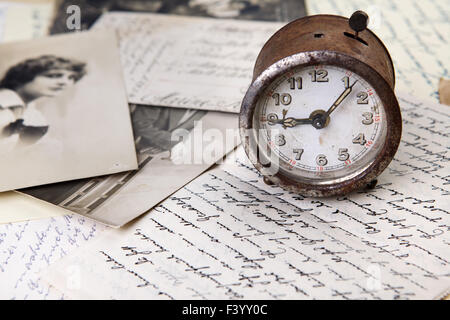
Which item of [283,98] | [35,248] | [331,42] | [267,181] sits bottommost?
[35,248]

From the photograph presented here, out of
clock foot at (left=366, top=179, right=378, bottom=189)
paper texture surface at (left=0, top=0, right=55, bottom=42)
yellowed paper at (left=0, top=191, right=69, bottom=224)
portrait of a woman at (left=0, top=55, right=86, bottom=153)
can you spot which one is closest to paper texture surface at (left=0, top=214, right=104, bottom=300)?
yellowed paper at (left=0, top=191, right=69, bottom=224)

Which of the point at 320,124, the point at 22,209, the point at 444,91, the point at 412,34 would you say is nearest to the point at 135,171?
the point at 22,209

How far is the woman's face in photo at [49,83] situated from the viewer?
1.88m

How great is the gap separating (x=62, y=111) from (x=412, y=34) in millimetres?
1281

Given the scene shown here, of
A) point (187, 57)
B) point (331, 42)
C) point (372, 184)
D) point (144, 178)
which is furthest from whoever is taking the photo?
point (187, 57)

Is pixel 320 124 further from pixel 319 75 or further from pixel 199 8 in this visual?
pixel 199 8

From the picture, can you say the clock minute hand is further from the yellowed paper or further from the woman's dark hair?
the woman's dark hair

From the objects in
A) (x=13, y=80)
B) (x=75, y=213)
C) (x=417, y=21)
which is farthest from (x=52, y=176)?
(x=417, y=21)

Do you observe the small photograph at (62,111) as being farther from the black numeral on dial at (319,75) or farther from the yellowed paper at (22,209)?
the black numeral on dial at (319,75)

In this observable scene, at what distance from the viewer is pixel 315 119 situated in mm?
1415

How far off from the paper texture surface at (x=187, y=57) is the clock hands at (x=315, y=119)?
42 cm

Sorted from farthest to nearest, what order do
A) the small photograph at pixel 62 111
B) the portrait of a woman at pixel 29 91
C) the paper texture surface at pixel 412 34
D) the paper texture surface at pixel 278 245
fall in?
1. the paper texture surface at pixel 412 34
2. the portrait of a woman at pixel 29 91
3. the small photograph at pixel 62 111
4. the paper texture surface at pixel 278 245

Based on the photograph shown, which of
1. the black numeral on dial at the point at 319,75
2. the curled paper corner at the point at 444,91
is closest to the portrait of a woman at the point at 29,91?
the black numeral on dial at the point at 319,75

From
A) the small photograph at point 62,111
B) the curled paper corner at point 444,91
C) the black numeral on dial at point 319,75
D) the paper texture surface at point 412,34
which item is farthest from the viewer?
the paper texture surface at point 412,34
